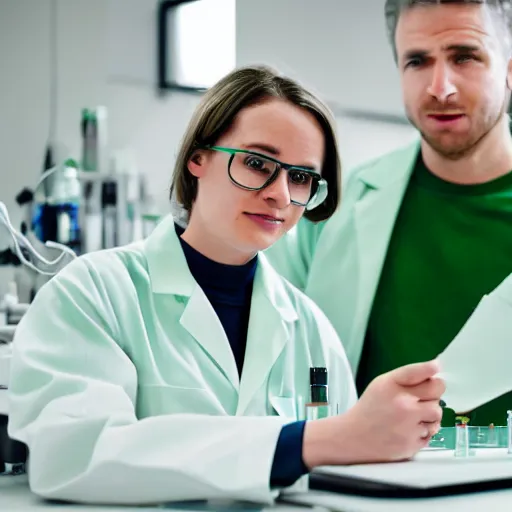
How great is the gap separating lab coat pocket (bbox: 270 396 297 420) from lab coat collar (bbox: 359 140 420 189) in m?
0.57

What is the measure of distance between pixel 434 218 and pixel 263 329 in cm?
51

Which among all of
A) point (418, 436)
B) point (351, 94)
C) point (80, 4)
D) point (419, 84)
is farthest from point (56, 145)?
point (418, 436)

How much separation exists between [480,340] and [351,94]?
59 cm

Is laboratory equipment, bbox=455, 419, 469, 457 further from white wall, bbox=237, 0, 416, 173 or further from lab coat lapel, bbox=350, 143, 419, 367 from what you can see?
white wall, bbox=237, 0, 416, 173

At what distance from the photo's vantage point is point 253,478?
0.83m

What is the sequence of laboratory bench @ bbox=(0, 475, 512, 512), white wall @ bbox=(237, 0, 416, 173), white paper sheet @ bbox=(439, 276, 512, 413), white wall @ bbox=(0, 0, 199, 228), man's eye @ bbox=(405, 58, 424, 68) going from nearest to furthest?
laboratory bench @ bbox=(0, 475, 512, 512)
white paper sheet @ bbox=(439, 276, 512, 413)
man's eye @ bbox=(405, 58, 424, 68)
white wall @ bbox=(237, 0, 416, 173)
white wall @ bbox=(0, 0, 199, 228)

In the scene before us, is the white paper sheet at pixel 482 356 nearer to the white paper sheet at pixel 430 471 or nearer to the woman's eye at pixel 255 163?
the white paper sheet at pixel 430 471

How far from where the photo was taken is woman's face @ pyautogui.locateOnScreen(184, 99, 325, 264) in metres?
1.18

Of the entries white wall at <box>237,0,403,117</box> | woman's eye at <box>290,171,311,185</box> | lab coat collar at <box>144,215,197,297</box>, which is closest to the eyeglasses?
woman's eye at <box>290,171,311,185</box>

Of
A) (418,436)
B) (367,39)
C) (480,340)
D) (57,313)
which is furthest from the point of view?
(367,39)

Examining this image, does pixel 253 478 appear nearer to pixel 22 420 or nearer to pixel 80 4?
pixel 22 420

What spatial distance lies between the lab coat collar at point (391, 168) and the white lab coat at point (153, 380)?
1.23 feet

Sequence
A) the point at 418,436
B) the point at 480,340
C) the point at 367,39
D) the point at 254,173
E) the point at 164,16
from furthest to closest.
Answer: the point at 164,16 < the point at 367,39 < the point at 480,340 < the point at 254,173 < the point at 418,436

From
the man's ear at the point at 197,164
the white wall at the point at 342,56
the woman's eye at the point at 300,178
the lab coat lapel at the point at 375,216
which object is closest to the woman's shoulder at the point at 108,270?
the man's ear at the point at 197,164
